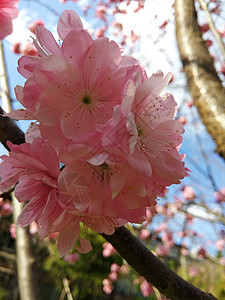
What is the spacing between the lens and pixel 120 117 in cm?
42

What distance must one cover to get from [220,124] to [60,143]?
739 millimetres

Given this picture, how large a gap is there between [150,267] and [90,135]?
39 centimetres

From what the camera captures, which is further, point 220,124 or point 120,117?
point 220,124

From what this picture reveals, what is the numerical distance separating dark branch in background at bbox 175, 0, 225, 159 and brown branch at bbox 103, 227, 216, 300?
53 centimetres

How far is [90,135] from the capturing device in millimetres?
433

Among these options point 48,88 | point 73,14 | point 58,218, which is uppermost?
point 73,14

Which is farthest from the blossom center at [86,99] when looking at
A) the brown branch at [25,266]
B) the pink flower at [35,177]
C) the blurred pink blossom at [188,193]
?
the blurred pink blossom at [188,193]

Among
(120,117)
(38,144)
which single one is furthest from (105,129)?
(38,144)

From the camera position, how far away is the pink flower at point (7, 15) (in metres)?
0.89

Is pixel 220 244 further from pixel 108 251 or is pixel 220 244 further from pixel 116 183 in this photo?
pixel 116 183

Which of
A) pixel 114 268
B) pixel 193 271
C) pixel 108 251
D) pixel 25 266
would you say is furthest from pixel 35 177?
pixel 193 271

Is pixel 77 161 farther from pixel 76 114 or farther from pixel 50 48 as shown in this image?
pixel 50 48

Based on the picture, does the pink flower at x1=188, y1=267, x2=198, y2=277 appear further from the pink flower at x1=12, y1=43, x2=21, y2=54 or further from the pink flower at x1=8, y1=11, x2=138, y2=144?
the pink flower at x1=8, y1=11, x2=138, y2=144

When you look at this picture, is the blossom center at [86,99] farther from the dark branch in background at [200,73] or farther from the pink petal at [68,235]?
Answer: the dark branch in background at [200,73]
